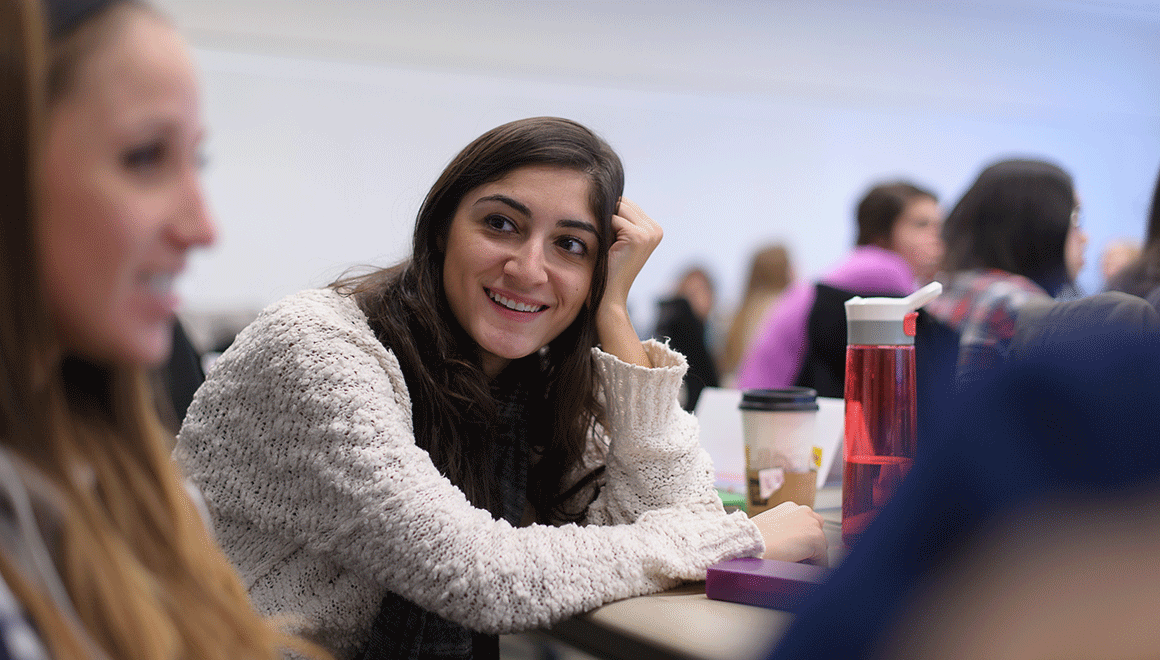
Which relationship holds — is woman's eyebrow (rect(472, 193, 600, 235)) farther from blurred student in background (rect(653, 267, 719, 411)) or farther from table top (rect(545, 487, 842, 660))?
blurred student in background (rect(653, 267, 719, 411))

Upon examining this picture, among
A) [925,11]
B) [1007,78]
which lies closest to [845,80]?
[925,11]

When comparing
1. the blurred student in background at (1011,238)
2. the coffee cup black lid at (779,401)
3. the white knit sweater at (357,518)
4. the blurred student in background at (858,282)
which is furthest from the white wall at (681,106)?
the white knit sweater at (357,518)

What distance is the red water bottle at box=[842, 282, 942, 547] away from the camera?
1.17 meters

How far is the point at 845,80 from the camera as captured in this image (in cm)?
670

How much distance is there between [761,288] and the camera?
15.7 ft

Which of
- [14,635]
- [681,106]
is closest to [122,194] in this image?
[14,635]

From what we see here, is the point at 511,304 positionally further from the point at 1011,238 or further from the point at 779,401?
the point at 1011,238

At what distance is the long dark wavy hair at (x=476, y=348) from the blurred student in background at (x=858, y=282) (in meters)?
1.39

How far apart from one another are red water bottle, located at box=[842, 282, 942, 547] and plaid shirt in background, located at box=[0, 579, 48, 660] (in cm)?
95

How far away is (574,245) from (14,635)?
0.98m

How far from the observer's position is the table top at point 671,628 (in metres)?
0.82

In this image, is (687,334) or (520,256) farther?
(687,334)

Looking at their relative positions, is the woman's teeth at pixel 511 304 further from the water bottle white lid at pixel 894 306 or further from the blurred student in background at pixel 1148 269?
the blurred student in background at pixel 1148 269

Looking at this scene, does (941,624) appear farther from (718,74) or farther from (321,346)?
(718,74)
